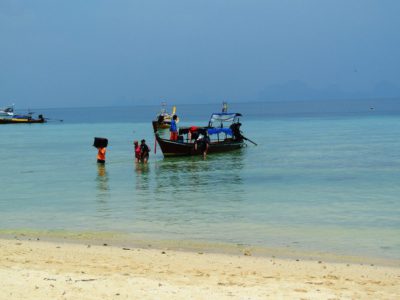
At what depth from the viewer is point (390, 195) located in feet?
61.4

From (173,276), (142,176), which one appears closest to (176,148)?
(142,176)

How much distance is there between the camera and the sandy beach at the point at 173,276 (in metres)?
7.63

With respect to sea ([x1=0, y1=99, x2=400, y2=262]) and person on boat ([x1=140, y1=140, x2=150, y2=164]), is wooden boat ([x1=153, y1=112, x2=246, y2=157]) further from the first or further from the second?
person on boat ([x1=140, y1=140, x2=150, y2=164])

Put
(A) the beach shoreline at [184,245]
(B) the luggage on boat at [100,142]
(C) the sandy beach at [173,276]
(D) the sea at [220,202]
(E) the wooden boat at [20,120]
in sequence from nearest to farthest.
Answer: (C) the sandy beach at [173,276]
(A) the beach shoreline at [184,245]
(D) the sea at [220,202]
(B) the luggage on boat at [100,142]
(E) the wooden boat at [20,120]

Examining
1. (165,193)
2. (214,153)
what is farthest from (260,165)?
(165,193)

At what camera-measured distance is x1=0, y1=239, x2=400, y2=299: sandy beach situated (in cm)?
763

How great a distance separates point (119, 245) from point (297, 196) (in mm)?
8464

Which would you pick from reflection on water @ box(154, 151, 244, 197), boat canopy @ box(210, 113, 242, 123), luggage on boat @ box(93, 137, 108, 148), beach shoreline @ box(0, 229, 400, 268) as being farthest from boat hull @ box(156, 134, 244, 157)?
beach shoreline @ box(0, 229, 400, 268)

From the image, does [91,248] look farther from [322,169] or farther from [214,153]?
[214,153]

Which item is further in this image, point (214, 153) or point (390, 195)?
point (214, 153)

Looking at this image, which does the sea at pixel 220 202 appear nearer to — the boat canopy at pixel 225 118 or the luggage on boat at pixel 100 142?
the luggage on boat at pixel 100 142

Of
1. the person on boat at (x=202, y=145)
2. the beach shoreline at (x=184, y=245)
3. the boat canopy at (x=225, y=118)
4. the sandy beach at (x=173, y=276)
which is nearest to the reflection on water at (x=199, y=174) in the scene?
the person on boat at (x=202, y=145)

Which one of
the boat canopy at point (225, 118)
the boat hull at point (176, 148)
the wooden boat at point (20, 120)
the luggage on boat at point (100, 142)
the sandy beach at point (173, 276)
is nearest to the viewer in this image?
the sandy beach at point (173, 276)

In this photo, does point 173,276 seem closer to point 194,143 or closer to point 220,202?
point 220,202
